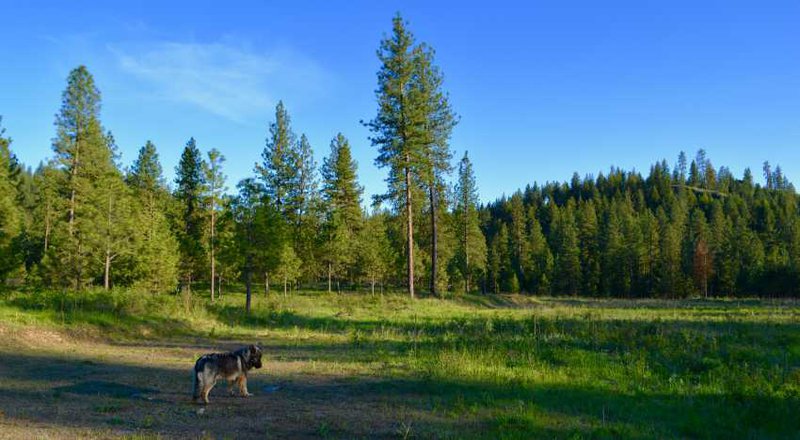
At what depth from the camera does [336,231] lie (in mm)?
50219

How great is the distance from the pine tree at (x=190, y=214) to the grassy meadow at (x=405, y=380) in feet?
96.7

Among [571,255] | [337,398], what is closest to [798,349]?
[337,398]

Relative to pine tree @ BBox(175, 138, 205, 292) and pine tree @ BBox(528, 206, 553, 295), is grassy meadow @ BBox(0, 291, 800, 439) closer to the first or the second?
pine tree @ BBox(175, 138, 205, 292)

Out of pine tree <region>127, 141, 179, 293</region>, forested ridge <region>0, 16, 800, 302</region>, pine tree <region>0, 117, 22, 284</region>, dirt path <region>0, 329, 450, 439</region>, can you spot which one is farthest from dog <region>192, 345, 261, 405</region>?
pine tree <region>0, 117, 22, 284</region>

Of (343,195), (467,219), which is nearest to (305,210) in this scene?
(343,195)

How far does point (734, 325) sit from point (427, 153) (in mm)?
21565

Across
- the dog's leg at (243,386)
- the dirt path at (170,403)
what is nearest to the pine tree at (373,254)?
the dirt path at (170,403)

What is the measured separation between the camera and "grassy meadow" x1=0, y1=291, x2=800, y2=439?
23.0ft

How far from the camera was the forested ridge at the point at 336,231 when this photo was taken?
3072 cm

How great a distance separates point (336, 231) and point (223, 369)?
42026 mm

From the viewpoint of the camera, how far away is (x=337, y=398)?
334 inches

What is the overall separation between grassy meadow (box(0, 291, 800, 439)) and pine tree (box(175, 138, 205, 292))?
1160 inches

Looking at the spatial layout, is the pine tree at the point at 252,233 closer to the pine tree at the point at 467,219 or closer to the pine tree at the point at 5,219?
the pine tree at the point at 5,219

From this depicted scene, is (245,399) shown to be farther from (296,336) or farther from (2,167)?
(2,167)
